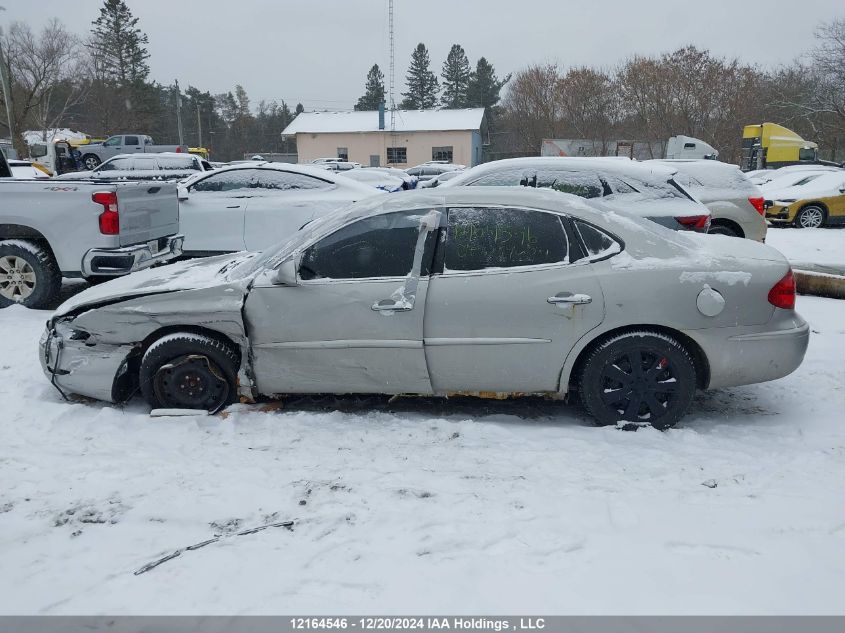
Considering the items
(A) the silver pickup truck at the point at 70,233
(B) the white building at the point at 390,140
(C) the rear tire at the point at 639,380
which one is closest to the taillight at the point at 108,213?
(A) the silver pickup truck at the point at 70,233

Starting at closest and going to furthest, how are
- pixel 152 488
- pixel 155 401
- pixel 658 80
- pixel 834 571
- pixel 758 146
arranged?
1. pixel 834 571
2. pixel 152 488
3. pixel 155 401
4. pixel 758 146
5. pixel 658 80

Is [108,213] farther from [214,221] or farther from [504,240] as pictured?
[504,240]

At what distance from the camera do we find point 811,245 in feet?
39.5

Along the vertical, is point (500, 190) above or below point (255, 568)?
above

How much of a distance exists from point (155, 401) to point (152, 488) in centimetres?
102

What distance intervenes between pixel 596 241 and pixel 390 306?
1.33m

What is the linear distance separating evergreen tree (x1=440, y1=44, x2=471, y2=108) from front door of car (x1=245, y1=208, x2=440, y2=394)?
7733 centimetres

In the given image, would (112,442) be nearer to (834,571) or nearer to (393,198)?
(393,198)

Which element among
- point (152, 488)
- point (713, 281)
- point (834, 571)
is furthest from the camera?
point (713, 281)

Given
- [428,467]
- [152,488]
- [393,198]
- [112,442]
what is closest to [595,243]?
[393,198]

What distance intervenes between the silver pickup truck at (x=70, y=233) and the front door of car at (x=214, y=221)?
1123 mm

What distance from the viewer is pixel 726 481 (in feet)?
Result: 10.8

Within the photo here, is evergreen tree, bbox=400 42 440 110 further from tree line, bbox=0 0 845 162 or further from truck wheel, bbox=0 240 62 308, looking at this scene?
truck wheel, bbox=0 240 62 308

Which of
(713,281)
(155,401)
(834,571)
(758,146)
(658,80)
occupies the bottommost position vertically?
(834,571)
